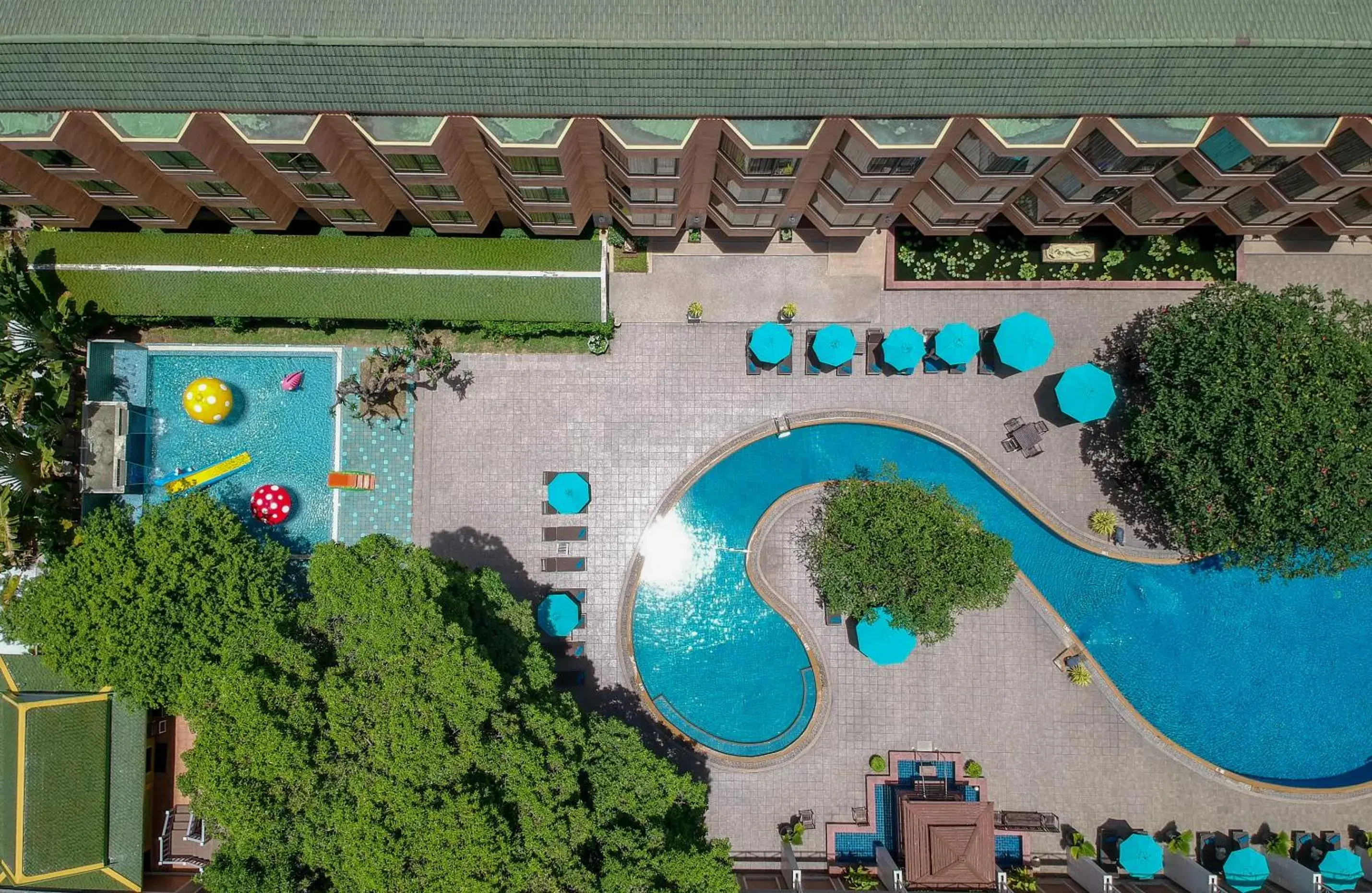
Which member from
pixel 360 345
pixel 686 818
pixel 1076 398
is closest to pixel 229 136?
pixel 360 345

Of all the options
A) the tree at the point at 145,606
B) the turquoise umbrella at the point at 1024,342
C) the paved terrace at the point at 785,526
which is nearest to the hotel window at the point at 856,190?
the paved terrace at the point at 785,526

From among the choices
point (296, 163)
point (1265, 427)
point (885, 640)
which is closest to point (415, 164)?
point (296, 163)

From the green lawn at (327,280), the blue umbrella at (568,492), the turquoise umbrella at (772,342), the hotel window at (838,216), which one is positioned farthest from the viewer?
the green lawn at (327,280)

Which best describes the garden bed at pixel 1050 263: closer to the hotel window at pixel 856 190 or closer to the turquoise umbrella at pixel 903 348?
the turquoise umbrella at pixel 903 348

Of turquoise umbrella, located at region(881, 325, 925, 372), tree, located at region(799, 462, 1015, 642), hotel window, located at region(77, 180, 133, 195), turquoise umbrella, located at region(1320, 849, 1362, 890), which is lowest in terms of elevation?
turquoise umbrella, located at region(1320, 849, 1362, 890)

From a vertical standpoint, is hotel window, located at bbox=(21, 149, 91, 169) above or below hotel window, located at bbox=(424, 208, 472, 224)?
above

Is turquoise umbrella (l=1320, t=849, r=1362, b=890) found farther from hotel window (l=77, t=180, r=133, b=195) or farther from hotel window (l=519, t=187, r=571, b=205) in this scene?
hotel window (l=77, t=180, r=133, b=195)

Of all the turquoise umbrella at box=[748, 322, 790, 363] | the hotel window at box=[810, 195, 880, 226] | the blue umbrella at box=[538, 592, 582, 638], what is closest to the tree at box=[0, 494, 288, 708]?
the blue umbrella at box=[538, 592, 582, 638]
